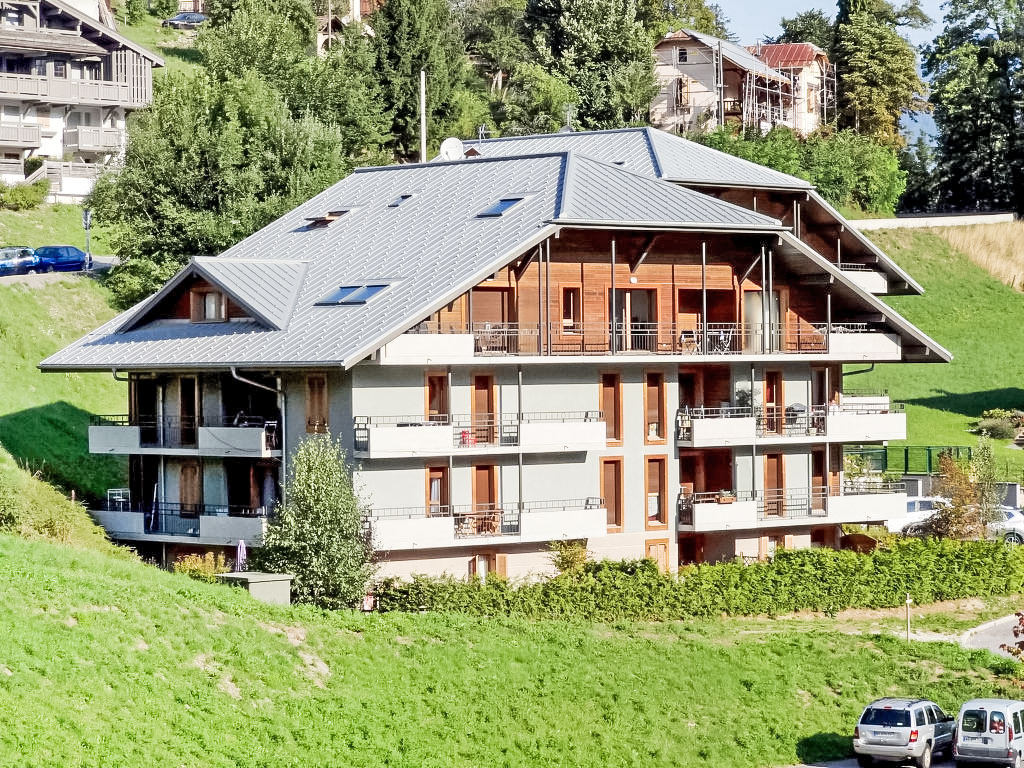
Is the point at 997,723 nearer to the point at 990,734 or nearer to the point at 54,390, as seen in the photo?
the point at 990,734

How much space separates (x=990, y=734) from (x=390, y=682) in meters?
12.4

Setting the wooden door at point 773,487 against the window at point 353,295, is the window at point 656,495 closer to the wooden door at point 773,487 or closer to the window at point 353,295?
the wooden door at point 773,487

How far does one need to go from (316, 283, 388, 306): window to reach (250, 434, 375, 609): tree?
5541mm

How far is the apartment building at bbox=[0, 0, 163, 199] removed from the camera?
95062mm

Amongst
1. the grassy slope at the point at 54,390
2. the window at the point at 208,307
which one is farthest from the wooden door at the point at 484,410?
the grassy slope at the point at 54,390

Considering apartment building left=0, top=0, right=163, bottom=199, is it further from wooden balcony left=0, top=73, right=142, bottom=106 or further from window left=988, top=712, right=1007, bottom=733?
window left=988, top=712, right=1007, bottom=733

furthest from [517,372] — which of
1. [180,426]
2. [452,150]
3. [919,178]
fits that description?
[919,178]

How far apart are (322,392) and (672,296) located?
36.0 feet

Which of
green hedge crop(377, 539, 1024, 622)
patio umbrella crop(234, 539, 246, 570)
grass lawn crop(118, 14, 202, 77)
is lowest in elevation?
green hedge crop(377, 539, 1024, 622)

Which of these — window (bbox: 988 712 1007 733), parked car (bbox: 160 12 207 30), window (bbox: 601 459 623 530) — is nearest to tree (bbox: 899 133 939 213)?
parked car (bbox: 160 12 207 30)

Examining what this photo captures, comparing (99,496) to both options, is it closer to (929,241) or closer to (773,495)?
(773,495)

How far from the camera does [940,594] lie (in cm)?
5359

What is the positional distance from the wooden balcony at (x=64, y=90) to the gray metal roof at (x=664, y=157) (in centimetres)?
3980

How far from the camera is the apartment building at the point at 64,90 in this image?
95.1 metres
